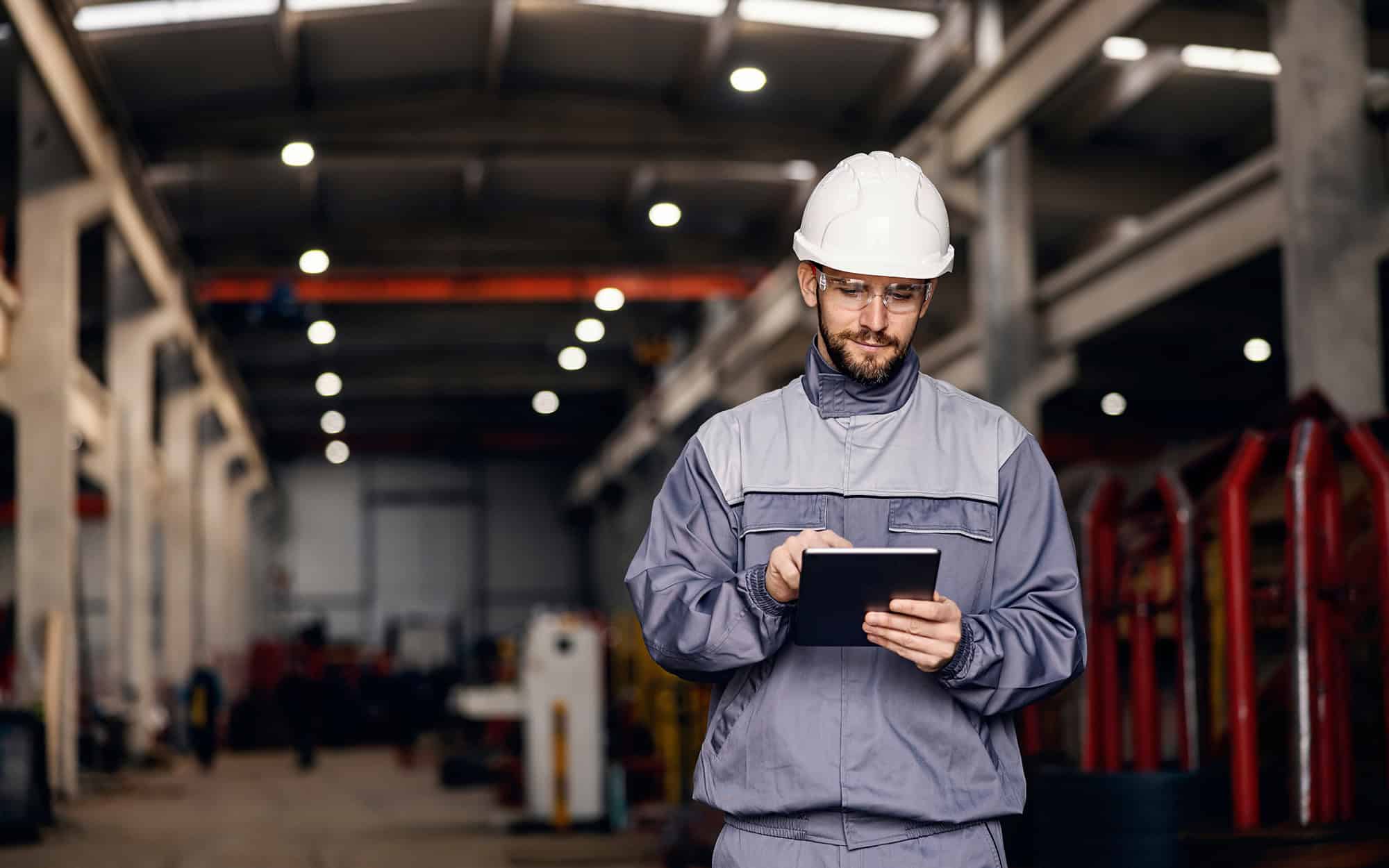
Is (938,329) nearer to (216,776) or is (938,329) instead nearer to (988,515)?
(216,776)

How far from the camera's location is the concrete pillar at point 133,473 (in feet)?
64.1

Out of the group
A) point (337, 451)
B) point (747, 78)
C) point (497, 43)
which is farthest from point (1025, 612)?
point (337, 451)

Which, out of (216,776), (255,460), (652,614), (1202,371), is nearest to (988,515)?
(652,614)

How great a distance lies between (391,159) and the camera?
60.4ft

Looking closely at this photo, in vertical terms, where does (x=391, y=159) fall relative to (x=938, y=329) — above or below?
above

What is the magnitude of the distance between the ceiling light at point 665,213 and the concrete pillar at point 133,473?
6.44m

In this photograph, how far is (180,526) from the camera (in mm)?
25562

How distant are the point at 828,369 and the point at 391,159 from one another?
16480mm

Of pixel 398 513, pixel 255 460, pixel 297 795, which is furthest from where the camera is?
pixel 398 513

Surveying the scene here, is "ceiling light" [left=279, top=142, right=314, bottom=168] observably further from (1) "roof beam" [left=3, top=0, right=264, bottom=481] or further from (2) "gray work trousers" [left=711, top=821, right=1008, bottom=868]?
(2) "gray work trousers" [left=711, top=821, right=1008, bottom=868]

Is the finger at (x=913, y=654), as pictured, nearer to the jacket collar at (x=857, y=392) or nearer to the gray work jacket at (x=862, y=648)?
the gray work jacket at (x=862, y=648)

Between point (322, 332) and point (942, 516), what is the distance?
25003 mm

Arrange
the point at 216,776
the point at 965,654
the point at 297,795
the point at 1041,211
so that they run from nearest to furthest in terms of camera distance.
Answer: the point at 965,654
the point at 297,795
the point at 1041,211
the point at 216,776

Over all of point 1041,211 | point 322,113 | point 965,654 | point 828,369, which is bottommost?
point 965,654
